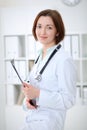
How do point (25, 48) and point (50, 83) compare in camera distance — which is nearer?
point (50, 83)

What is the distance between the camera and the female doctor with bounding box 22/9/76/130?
4.10 feet

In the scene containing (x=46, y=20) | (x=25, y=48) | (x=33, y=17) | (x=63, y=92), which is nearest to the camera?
(x=63, y=92)

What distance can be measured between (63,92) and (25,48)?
1970 millimetres

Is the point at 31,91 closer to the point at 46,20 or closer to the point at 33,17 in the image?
the point at 46,20

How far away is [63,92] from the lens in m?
1.25

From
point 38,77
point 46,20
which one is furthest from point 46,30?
point 38,77

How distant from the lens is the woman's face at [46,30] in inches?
54.3

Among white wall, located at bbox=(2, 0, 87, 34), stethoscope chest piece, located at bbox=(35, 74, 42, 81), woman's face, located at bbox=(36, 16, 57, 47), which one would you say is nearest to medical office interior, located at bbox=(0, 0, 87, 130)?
white wall, located at bbox=(2, 0, 87, 34)

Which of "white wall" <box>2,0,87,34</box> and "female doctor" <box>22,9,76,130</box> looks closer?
"female doctor" <box>22,9,76,130</box>

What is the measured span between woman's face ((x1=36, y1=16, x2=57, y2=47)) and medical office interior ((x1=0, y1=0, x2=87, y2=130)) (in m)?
1.55

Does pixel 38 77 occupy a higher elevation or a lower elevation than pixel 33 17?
lower

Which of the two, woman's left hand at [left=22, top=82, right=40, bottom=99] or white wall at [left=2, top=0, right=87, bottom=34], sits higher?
white wall at [left=2, top=0, right=87, bottom=34]

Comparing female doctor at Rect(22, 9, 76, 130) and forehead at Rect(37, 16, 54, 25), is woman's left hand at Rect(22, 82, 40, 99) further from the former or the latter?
forehead at Rect(37, 16, 54, 25)

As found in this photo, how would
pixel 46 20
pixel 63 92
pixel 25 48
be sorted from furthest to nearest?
1. pixel 25 48
2. pixel 46 20
3. pixel 63 92
